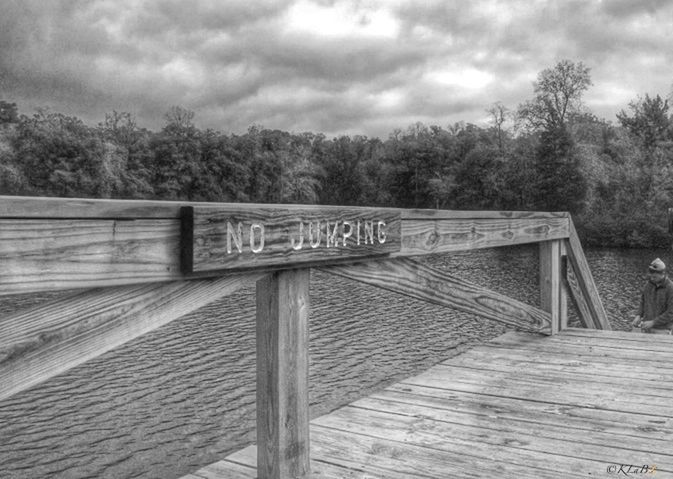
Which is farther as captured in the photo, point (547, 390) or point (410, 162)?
point (410, 162)

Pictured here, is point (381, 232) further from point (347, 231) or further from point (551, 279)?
point (551, 279)

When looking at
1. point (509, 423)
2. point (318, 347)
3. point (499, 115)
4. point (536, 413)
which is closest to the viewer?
point (509, 423)

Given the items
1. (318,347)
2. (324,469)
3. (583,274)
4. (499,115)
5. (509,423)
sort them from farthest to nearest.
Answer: (499,115) → (318,347) → (583,274) → (509,423) → (324,469)

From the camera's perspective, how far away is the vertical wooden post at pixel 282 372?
2.30 m

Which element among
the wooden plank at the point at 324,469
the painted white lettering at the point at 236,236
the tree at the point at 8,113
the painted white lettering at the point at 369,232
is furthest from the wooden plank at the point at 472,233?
the tree at the point at 8,113

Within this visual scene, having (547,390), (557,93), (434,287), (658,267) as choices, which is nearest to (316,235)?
(434,287)

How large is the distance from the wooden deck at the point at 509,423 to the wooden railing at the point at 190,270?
0.47 meters

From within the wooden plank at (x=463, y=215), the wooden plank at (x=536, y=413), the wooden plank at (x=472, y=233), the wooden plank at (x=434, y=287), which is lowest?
the wooden plank at (x=536, y=413)

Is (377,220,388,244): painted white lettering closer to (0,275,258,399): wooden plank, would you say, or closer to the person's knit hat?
(0,275,258,399): wooden plank

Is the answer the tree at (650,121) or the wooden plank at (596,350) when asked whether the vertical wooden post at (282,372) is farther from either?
the tree at (650,121)

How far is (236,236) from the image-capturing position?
2.05m

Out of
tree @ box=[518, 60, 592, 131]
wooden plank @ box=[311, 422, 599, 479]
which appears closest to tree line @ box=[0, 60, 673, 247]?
tree @ box=[518, 60, 592, 131]

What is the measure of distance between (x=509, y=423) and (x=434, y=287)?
0.76 meters

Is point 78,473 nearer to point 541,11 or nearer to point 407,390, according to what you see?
point 407,390
